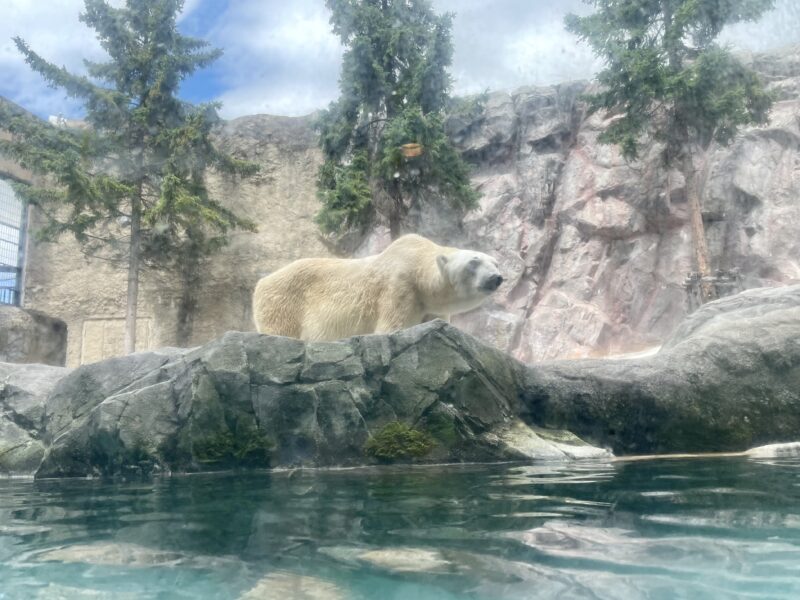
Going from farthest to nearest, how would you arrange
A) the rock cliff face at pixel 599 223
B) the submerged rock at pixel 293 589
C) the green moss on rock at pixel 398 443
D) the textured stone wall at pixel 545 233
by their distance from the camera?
the textured stone wall at pixel 545 233
the rock cliff face at pixel 599 223
the green moss on rock at pixel 398 443
the submerged rock at pixel 293 589

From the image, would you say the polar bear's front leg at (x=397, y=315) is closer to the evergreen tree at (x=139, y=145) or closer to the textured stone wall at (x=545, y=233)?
the textured stone wall at (x=545, y=233)

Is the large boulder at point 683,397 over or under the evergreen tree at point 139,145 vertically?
under

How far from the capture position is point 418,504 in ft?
8.99

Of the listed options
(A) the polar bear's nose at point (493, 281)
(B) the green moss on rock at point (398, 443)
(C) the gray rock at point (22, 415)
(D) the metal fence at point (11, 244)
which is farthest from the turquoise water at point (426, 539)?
(D) the metal fence at point (11, 244)

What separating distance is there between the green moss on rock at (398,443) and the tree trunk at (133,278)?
1132cm

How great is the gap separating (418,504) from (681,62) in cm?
1328

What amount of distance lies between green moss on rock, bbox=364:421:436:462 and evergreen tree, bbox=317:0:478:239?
9426mm

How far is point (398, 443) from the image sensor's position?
4430mm

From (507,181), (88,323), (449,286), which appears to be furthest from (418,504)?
(88,323)

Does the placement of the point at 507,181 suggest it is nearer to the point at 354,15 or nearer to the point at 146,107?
the point at 354,15

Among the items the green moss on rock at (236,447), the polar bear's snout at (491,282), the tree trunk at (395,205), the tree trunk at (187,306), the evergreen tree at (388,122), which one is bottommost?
the green moss on rock at (236,447)

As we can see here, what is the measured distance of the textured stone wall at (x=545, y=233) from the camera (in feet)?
47.2

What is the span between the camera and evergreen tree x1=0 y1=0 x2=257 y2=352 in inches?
578

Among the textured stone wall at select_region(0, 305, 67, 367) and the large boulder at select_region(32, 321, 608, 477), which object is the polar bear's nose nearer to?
the large boulder at select_region(32, 321, 608, 477)
